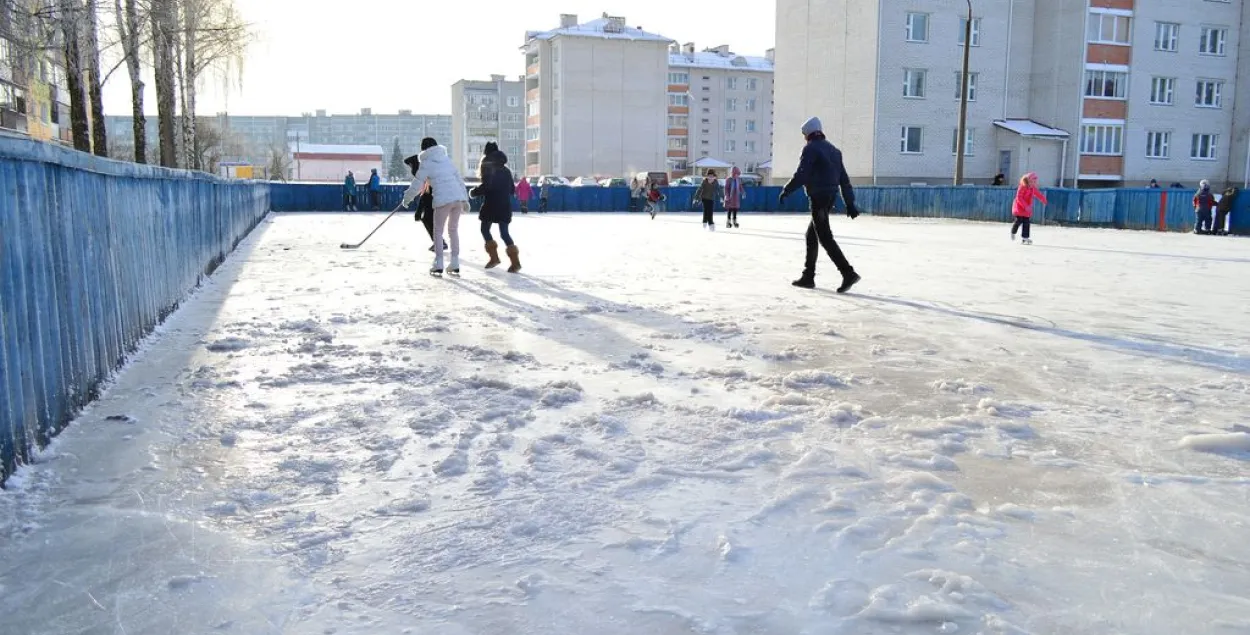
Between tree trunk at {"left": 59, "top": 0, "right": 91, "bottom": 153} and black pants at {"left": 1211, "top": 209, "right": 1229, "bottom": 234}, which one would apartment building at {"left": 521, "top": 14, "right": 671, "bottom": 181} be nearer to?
black pants at {"left": 1211, "top": 209, "right": 1229, "bottom": 234}

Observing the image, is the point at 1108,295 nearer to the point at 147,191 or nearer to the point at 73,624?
the point at 147,191

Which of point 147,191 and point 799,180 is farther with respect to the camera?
point 799,180

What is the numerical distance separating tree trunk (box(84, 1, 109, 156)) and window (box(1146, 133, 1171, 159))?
44.0 m

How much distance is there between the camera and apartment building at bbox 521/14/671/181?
77.0 meters

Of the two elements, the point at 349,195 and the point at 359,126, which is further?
the point at 359,126

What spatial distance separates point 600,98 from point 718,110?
20.1 meters

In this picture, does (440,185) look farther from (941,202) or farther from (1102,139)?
(1102,139)

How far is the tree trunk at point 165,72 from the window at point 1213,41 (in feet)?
149

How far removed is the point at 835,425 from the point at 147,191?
5129 mm

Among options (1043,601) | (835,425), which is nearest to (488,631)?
(1043,601)

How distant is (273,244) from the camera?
16719 millimetres

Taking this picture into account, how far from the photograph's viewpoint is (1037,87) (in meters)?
45.8

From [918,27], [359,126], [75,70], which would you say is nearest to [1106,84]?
[918,27]

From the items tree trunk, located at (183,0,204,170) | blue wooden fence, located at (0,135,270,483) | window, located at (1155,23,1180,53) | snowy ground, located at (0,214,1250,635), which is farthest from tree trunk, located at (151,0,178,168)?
window, located at (1155,23,1180,53)
